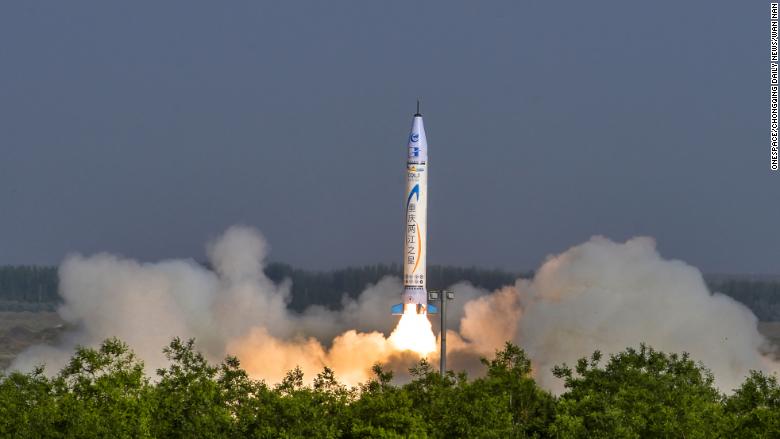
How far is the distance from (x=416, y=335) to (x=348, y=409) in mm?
49430

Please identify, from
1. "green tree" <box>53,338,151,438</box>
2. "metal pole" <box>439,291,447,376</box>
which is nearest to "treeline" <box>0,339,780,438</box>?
"green tree" <box>53,338,151,438</box>

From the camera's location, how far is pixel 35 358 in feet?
556

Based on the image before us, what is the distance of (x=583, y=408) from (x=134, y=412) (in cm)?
2501

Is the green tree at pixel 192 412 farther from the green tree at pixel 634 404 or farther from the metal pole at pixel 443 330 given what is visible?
the metal pole at pixel 443 330

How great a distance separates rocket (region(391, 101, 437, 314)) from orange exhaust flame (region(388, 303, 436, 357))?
3.49 m

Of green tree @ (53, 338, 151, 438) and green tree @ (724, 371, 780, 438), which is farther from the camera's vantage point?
green tree @ (724, 371, 780, 438)

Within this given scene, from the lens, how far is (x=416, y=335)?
5044 inches

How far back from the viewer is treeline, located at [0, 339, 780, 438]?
71.9 meters

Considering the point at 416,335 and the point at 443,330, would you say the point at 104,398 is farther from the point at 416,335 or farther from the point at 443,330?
the point at 416,335

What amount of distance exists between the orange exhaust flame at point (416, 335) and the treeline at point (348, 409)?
39.5 metres

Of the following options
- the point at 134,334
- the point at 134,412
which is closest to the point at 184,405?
the point at 134,412

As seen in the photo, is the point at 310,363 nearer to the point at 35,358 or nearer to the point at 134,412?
the point at 35,358

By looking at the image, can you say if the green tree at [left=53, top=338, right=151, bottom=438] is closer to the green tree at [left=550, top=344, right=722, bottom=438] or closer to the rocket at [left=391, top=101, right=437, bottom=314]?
the green tree at [left=550, top=344, right=722, bottom=438]

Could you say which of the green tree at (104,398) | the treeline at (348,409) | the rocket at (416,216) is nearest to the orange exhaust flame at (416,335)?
the rocket at (416,216)
